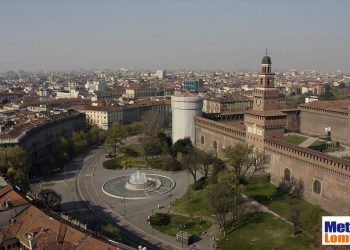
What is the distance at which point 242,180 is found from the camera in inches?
2298

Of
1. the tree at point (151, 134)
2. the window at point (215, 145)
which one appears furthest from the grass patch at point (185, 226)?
the tree at point (151, 134)

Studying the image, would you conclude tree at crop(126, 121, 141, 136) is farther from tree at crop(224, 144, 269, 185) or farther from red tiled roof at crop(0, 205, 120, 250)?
red tiled roof at crop(0, 205, 120, 250)

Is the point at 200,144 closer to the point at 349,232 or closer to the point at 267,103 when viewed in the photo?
the point at 267,103

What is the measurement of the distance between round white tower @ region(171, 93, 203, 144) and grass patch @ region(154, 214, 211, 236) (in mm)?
38391

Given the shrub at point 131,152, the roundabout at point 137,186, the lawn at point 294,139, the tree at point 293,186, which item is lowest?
the roundabout at point 137,186

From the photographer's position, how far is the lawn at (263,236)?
135 feet

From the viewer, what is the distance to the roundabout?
192 ft

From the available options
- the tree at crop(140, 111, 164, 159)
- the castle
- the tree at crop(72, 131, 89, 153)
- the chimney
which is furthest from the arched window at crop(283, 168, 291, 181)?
the tree at crop(72, 131, 89, 153)

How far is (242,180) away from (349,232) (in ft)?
117

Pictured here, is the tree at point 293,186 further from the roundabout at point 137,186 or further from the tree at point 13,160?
the tree at point 13,160

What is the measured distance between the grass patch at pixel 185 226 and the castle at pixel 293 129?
50.0 feet

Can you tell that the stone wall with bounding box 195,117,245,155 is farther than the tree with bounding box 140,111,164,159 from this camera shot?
No

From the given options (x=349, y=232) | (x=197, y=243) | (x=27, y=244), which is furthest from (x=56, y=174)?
(x=349, y=232)

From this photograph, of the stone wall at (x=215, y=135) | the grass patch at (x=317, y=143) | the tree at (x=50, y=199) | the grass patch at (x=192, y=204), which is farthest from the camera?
the grass patch at (x=317, y=143)
